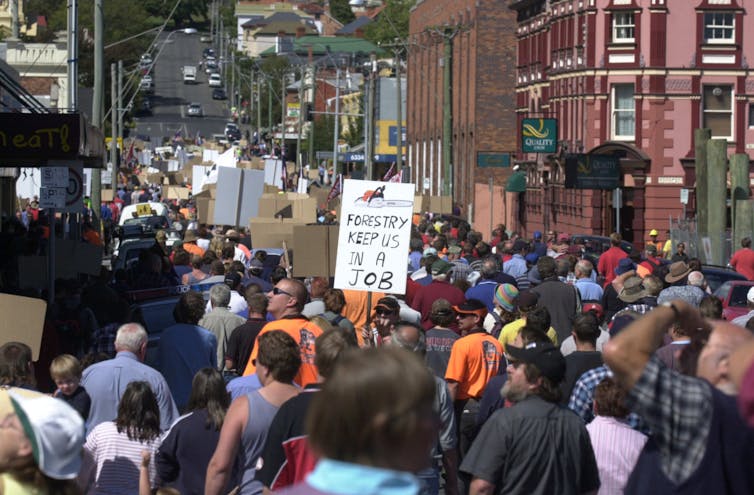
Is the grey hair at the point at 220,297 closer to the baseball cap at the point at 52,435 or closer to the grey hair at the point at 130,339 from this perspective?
the grey hair at the point at 130,339

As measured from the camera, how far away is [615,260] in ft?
72.7

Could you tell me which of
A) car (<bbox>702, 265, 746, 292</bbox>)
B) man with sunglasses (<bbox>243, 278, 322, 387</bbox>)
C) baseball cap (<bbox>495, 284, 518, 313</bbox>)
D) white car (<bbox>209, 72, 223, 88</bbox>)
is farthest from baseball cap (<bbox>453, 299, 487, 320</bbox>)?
white car (<bbox>209, 72, 223, 88</bbox>)

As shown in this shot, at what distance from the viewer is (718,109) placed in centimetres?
4956

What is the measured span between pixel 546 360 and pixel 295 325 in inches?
124

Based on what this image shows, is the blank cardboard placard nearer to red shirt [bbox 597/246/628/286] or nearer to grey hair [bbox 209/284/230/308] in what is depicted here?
grey hair [bbox 209/284/230/308]

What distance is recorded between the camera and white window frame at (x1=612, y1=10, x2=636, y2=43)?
4978 centimetres

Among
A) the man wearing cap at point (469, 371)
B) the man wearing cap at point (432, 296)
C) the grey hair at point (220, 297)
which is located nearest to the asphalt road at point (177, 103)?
the man wearing cap at point (432, 296)

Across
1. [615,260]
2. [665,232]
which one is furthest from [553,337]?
[665,232]

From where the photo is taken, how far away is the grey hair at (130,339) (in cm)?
943

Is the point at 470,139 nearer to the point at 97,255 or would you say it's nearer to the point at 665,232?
the point at 665,232

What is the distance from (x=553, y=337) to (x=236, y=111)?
457 feet

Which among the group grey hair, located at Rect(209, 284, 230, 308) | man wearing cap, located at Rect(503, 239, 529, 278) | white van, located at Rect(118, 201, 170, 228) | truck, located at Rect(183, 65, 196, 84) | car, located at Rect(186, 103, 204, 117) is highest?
truck, located at Rect(183, 65, 196, 84)

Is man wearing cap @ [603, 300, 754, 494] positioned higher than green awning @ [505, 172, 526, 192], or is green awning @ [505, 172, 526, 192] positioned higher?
green awning @ [505, 172, 526, 192]

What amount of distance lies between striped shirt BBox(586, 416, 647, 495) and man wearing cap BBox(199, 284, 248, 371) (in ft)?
18.0
